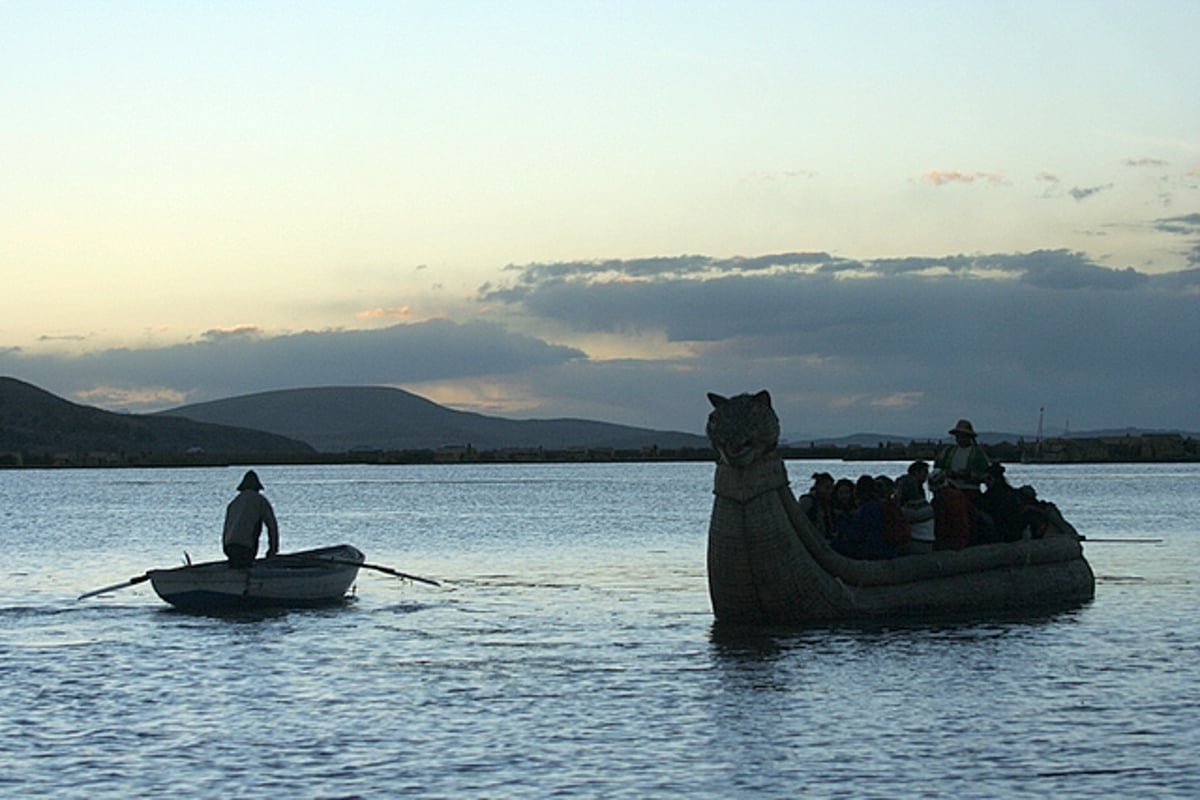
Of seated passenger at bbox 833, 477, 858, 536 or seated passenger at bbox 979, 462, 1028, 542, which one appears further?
seated passenger at bbox 979, 462, 1028, 542

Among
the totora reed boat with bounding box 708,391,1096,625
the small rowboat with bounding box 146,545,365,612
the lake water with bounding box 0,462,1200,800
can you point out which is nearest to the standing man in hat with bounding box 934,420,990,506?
the totora reed boat with bounding box 708,391,1096,625

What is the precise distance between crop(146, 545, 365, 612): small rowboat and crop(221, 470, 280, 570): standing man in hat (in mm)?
227

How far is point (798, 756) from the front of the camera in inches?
634

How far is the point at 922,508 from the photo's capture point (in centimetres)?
2639

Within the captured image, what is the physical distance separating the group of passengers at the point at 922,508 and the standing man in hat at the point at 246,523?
29.0 ft

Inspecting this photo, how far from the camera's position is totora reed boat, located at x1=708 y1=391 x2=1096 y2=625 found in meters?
23.6

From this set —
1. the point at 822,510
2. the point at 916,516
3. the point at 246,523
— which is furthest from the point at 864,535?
the point at 246,523

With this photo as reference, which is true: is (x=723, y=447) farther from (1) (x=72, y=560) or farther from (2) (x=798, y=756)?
(1) (x=72, y=560)

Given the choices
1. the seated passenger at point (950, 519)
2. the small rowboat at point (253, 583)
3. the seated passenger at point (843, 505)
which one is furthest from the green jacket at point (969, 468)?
the small rowboat at point (253, 583)

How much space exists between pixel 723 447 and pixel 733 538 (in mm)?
1412

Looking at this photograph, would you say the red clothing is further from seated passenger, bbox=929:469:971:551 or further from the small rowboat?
the small rowboat

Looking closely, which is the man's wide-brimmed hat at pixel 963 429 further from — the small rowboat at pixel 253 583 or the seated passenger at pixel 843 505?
the small rowboat at pixel 253 583

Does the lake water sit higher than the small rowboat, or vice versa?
the small rowboat

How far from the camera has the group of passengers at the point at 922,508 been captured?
25625 mm
